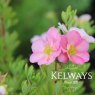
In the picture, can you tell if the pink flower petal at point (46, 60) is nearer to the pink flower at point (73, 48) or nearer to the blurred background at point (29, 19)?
the pink flower at point (73, 48)

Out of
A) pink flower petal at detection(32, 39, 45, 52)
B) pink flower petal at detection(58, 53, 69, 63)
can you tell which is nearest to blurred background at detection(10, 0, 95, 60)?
pink flower petal at detection(32, 39, 45, 52)

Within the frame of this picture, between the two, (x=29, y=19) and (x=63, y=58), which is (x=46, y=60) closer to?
(x=63, y=58)

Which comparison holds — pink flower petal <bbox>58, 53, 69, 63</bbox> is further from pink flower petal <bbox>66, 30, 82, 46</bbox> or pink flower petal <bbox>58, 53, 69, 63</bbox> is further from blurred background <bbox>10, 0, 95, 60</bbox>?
blurred background <bbox>10, 0, 95, 60</bbox>

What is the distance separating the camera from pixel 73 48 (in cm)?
107

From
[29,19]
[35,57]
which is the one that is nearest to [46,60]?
[35,57]

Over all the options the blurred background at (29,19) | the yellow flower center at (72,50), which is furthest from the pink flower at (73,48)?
the blurred background at (29,19)

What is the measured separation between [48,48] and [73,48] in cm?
8

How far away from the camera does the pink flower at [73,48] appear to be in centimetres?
104

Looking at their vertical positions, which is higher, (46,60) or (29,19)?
(29,19)

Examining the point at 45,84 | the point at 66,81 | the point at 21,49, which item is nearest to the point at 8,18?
the point at 45,84

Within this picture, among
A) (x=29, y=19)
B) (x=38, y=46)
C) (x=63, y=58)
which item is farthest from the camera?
(x=29, y=19)

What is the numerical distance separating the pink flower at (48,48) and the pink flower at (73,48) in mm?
15

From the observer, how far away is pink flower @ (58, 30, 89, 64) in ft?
3.41

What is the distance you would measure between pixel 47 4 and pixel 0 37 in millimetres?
1338
